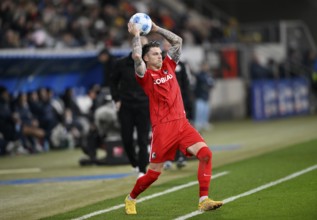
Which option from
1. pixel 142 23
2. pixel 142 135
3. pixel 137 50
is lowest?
pixel 142 135

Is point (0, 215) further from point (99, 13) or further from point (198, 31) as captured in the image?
point (198, 31)

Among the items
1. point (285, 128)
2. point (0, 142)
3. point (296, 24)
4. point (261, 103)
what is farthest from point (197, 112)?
point (296, 24)

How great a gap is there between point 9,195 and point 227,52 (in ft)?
63.2

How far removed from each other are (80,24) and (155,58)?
54.1 ft

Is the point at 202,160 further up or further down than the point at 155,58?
further down

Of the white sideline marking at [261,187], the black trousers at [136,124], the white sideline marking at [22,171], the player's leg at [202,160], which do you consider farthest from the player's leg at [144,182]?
the white sideline marking at [22,171]

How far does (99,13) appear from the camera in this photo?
1124 inches

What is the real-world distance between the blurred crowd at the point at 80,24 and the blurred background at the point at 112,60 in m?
0.04

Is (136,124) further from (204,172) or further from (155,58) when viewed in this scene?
(204,172)

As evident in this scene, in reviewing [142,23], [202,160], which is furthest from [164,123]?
[142,23]

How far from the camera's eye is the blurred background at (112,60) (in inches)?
830

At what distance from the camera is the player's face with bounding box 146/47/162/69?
33.0 feet

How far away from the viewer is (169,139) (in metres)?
10.0

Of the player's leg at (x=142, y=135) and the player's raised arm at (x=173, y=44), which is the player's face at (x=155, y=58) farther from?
the player's leg at (x=142, y=135)
